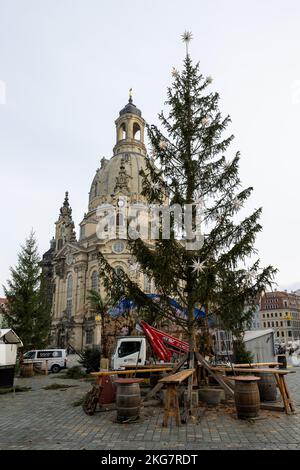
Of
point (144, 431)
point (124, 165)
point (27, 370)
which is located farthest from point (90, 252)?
point (144, 431)

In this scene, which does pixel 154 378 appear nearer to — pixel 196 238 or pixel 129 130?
pixel 196 238

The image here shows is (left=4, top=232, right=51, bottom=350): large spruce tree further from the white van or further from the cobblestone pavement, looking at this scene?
the cobblestone pavement

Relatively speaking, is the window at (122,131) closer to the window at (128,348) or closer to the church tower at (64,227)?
the church tower at (64,227)

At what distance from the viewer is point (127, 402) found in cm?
932

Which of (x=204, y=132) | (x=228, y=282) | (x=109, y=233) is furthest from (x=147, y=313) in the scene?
(x=109, y=233)

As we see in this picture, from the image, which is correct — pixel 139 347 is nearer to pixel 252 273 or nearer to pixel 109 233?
pixel 252 273

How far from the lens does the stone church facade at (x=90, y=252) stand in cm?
5366

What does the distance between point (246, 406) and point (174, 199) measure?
7.35 metres

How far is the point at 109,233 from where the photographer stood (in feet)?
183

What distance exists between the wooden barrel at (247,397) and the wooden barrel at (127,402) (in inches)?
105

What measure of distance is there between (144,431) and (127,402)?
1137mm

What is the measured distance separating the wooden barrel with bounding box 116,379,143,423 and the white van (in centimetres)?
2165

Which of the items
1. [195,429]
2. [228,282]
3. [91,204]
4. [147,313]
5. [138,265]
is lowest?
[195,429]

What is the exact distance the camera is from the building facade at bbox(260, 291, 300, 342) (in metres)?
101
